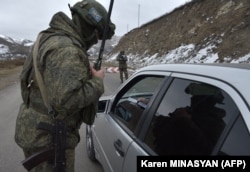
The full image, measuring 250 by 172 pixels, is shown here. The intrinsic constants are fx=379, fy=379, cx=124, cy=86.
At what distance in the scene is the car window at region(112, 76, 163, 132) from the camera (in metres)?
3.06

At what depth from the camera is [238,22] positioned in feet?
70.5

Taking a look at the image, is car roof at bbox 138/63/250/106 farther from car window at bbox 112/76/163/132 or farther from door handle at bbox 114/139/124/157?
door handle at bbox 114/139/124/157

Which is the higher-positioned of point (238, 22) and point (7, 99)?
point (238, 22)

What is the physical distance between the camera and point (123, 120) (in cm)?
347

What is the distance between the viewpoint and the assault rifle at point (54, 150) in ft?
8.81

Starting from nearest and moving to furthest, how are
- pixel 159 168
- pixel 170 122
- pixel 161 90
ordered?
pixel 159 168 < pixel 170 122 < pixel 161 90

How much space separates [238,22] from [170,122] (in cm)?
2032

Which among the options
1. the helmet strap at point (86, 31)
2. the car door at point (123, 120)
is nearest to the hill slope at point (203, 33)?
the car door at point (123, 120)

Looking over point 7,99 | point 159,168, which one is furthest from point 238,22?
point 159,168

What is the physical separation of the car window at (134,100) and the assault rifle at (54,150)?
59 cm

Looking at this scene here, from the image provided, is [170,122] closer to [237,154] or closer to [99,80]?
[99,80]

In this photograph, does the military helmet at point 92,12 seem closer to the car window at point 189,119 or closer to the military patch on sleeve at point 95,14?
the military patch on sleeve at point 95,14

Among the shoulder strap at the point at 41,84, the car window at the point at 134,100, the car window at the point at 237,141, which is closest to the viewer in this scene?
the car window at the point at 237,141

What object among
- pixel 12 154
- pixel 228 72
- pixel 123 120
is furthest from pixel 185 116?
pixel 12 154
